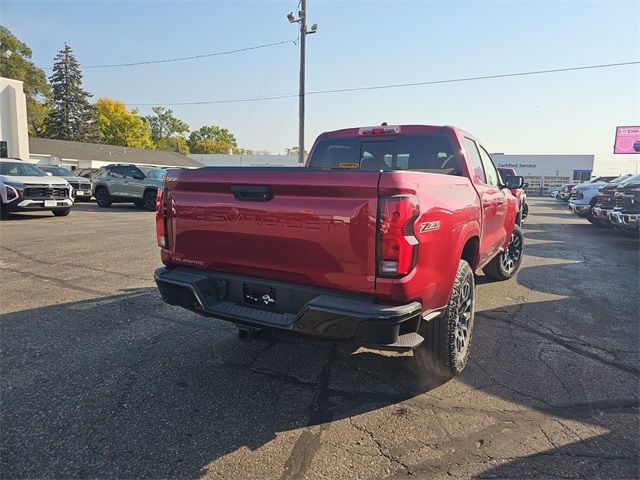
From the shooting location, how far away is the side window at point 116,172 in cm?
1741

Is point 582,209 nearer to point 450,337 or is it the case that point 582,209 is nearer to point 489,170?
point 489,170

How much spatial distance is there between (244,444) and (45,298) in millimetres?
3951

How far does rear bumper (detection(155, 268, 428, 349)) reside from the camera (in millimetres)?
2473

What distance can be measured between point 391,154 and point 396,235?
2327 millimetres

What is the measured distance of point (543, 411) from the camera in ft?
9.66

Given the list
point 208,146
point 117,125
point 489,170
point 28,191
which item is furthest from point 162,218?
point 208,146

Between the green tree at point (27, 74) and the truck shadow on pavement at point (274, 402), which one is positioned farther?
the green tree at point (27, 74)

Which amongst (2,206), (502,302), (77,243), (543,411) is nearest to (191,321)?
(543,411)

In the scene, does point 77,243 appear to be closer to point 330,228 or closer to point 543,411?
point 330,228

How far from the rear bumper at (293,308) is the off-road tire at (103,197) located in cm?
1635

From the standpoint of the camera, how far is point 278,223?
279 centimetres

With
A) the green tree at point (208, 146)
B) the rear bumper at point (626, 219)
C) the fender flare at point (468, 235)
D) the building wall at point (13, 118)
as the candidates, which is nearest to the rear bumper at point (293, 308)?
the fender flare at point (468, 235)

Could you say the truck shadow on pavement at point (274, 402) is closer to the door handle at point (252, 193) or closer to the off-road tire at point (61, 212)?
the door handle at point (252, 193)

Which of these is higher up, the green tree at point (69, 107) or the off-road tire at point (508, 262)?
the green tree at point (69, 107)
